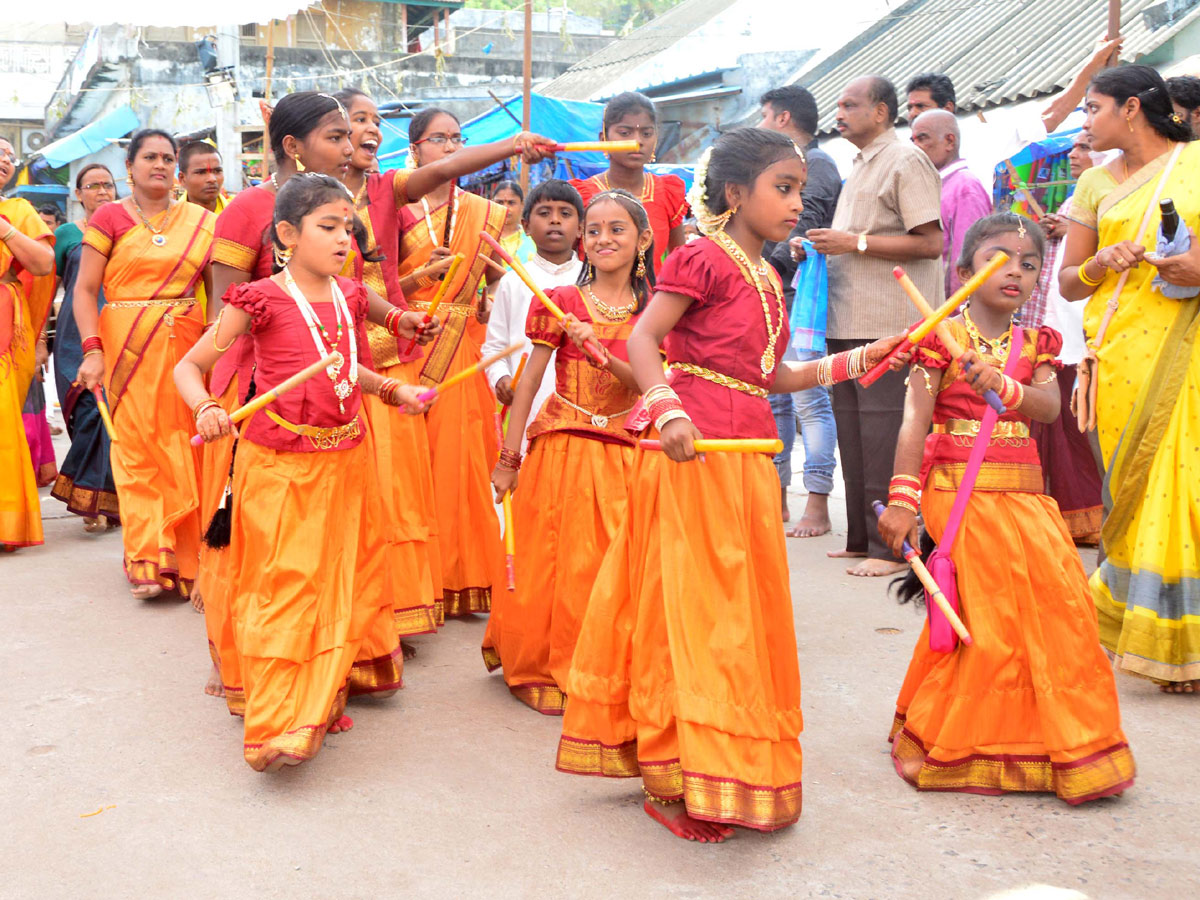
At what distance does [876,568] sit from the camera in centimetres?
650

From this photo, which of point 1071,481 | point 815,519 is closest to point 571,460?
point 815,519

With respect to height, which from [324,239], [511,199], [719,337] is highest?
[511,199]

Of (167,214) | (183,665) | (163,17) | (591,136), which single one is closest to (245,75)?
(591,136)

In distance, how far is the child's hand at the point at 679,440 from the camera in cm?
322

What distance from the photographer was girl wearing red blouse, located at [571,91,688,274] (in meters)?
5.61

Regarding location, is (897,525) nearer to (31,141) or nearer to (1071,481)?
(1071,481)

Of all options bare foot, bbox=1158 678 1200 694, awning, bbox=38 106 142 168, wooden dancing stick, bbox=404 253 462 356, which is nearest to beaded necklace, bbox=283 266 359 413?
wooden dancing stick, bbox=404 253 462 356

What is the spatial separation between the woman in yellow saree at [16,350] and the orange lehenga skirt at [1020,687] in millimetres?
5447

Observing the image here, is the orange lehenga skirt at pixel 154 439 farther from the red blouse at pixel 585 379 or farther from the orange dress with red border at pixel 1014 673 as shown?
the orange dress with red border at pixel 1014 673

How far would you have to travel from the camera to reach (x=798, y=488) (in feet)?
30.1

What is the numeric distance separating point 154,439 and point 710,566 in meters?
4.03

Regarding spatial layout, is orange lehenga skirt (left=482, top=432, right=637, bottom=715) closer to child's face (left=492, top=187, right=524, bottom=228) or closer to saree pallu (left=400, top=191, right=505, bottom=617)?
saree pallu (left=400, top=191, right=505, bottom=617)

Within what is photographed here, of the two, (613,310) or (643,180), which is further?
(643,180)

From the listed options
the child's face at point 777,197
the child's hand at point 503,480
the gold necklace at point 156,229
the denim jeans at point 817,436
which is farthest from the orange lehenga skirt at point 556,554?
the denim jeans at point 817,436
